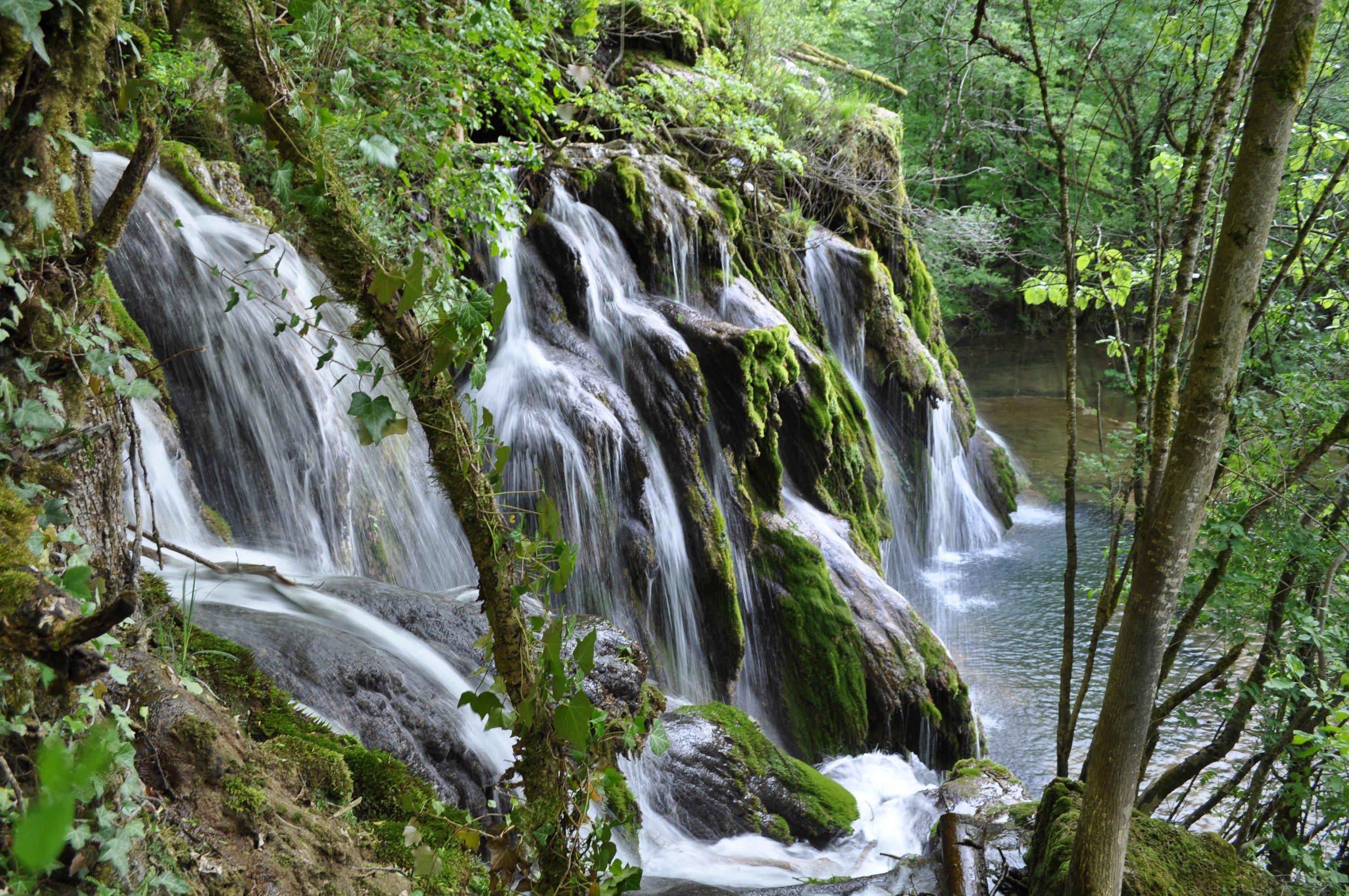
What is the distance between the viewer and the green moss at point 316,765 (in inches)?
107

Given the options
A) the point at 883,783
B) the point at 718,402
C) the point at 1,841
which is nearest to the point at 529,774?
the point at 1,841

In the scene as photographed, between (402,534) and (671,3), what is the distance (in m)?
8.04

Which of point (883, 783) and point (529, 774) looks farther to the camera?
point (883, 783)

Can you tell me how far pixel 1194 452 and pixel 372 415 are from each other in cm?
239

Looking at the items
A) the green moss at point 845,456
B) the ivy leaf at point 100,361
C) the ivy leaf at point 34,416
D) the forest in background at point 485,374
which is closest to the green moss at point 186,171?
the forest in background at point 485,374

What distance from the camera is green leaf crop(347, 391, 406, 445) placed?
200 cm

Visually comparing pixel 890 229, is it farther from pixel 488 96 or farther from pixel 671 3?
pixel 488 96

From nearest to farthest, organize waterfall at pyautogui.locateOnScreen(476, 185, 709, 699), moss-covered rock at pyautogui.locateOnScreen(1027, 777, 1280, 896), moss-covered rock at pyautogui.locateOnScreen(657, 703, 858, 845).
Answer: moss-covered rock at pyautogui.locateOnScreen(1027, 777, 1280, 896), moss-covered rock at pyautogui.locateOnScreen(657, 703, 858, 845), waterfall at pyautogui.locateOnScreen(476, 185, 709, 699)

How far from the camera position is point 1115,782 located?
2.80 metres

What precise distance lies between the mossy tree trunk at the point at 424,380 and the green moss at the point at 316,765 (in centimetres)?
90

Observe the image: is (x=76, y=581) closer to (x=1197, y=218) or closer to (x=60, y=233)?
(x=60, y=233)

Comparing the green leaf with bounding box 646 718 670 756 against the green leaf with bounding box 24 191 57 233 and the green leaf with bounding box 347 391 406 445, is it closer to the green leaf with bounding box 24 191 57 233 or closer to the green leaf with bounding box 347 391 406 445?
the green leaf with bounding box 347 391 406 445

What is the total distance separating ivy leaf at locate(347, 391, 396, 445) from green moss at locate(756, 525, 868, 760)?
21.4 feet

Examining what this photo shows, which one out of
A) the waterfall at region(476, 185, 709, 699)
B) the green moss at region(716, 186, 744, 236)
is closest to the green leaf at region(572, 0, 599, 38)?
the waterfall at region(476, 185, 709, 699)
